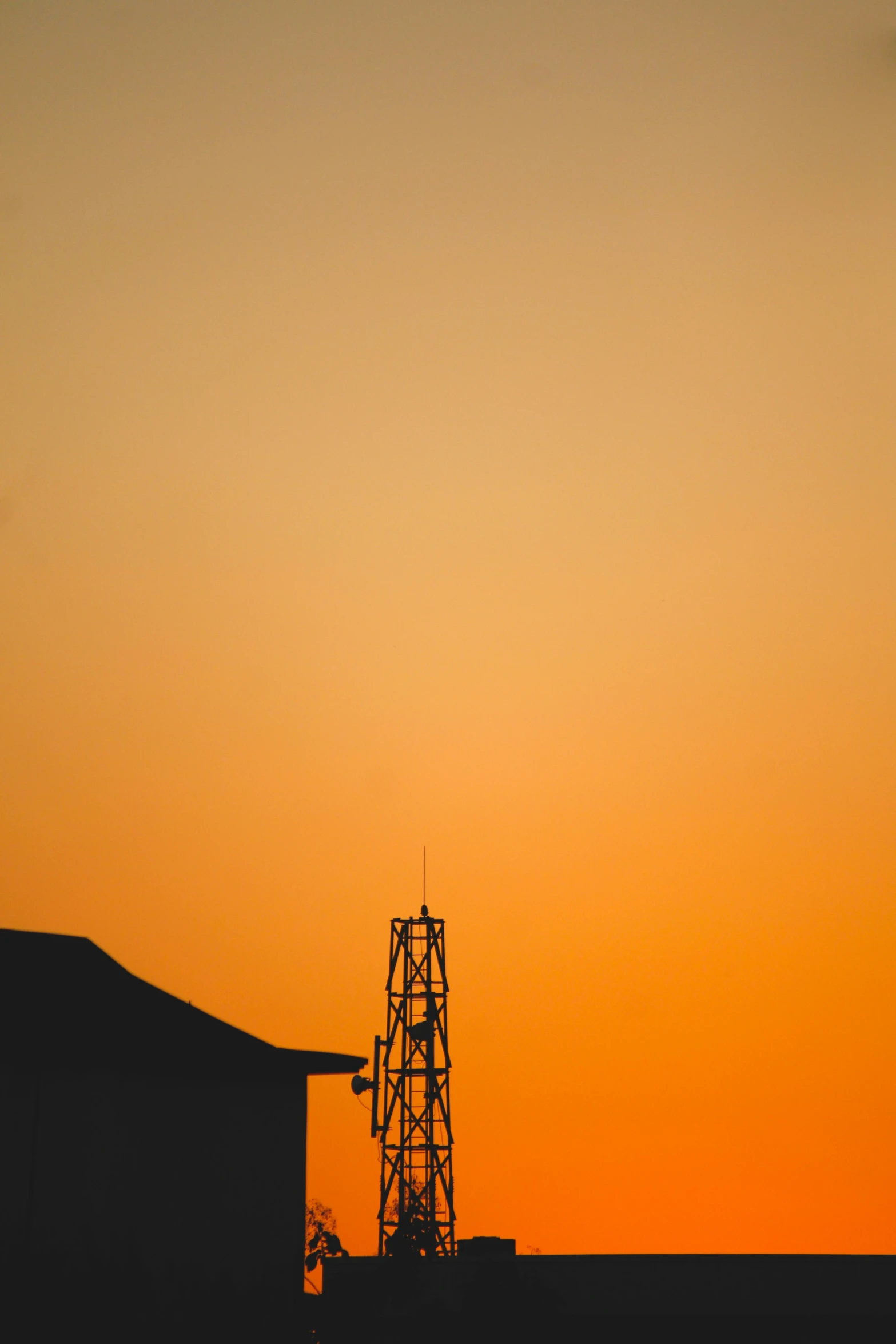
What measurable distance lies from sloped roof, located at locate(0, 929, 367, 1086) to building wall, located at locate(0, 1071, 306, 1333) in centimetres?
26

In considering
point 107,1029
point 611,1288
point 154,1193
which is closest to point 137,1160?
point 154,1193

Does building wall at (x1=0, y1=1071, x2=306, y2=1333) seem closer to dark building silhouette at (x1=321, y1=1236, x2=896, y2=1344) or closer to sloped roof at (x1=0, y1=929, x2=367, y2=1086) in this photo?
sloped roof at (x1=0, y1=929, x2=367, y2=1086)

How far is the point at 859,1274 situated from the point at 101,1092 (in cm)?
2057

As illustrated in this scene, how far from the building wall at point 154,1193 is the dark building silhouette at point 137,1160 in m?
0.02

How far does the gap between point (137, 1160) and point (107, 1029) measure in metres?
2.08

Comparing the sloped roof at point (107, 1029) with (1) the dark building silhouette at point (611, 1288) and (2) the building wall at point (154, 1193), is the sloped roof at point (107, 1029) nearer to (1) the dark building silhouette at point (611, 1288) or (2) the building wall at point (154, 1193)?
(2) the building wall at point (154, 1193)

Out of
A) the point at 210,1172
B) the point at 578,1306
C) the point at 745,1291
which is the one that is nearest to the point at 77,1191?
the point at 210,1172

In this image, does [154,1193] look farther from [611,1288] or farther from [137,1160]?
[611,1288]

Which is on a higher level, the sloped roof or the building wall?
the sloped roof

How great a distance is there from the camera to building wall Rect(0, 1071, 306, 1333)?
713 inches

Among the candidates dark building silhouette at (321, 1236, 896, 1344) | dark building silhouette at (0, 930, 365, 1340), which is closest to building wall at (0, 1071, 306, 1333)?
dark building silhouette at (0, 930, 365, 1340)

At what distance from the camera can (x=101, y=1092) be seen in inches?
762

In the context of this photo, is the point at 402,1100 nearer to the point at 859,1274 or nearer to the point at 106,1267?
the point at 859,1274

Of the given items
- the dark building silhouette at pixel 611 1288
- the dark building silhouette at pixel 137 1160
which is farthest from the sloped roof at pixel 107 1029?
the dark building silhouette at pixel 611 1288
